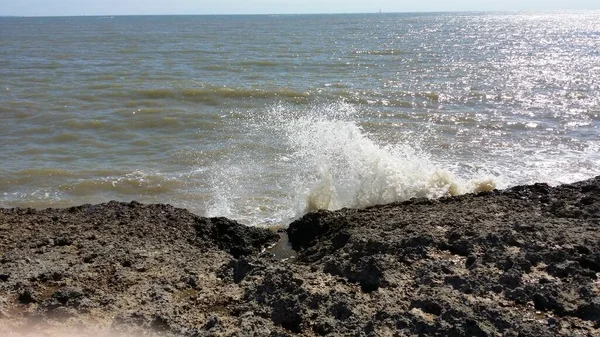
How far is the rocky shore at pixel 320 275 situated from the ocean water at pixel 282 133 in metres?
2.01

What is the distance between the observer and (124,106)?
15883mm

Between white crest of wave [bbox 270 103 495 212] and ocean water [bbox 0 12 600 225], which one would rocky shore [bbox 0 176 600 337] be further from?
ocean water [bbox 0 12 600 225]

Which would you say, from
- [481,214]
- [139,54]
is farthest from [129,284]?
[139,54]

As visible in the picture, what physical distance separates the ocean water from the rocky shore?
2.01 meters

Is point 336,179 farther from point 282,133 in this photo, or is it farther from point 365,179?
point 282,133

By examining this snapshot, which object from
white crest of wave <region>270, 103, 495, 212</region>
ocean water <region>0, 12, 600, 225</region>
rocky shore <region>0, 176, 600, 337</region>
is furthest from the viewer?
ocean water <region>0, 12, 600, 225</region>

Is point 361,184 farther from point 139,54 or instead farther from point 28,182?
point 139,54

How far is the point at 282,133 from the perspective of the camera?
1275 centimetres

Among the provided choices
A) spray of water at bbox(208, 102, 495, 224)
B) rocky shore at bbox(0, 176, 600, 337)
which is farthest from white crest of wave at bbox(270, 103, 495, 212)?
rocky shore at bbox(0, 176, 600, 337)

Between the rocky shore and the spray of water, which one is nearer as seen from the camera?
the rocky shore

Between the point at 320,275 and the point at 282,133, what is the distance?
8194mm

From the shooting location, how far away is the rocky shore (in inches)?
160

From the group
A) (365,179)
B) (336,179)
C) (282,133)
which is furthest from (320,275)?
(282,133)

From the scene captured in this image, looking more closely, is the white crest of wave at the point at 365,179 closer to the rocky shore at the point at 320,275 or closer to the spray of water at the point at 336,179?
the spray of water at the point at 336,179
